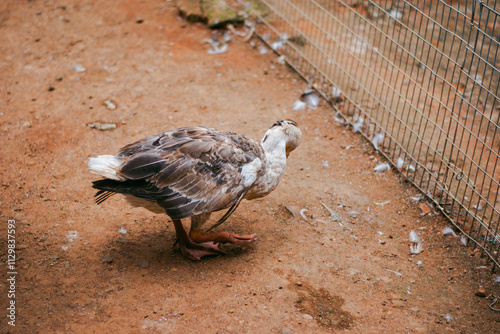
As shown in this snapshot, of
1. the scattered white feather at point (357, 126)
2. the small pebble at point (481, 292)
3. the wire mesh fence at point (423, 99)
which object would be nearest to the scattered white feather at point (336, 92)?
the wire mesh fence at point (423, 99)

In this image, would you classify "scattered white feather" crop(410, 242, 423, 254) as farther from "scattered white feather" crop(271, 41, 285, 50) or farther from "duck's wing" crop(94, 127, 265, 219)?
"scattered white feather" crop(271, 41, 285, 50)

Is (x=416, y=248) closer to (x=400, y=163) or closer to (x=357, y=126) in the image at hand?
(x=400, y=163)

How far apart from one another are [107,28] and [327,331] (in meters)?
6.75

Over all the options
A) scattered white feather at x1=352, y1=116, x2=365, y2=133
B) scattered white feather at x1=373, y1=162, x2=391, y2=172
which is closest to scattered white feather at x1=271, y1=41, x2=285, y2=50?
scattered white feather at x1=352, y1=116, x2=365, y2=133

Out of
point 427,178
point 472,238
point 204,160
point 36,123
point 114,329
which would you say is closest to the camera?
point 114,329

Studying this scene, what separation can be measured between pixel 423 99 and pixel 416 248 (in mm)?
2978

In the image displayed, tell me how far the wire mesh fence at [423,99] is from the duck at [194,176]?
1993 millimetres

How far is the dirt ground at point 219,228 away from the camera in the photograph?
12.2 ft

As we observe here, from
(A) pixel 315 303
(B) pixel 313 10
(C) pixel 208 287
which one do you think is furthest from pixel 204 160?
(B) pixel 313 10

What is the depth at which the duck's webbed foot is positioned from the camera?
→ 14.2ft

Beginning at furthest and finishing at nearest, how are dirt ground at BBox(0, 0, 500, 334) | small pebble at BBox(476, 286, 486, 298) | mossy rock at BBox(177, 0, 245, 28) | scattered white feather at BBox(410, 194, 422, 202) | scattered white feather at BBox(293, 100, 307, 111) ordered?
mossy rock at BBox(177, 0, 245, 28) → scattered white feather at BBox(293, 100, 307, 111) → scattered white feather at BBox(410, 194, 422, 202) → small pebble at BBox(476, 286, 486, 298) → dirt ground at BBox(0, 0, 500, 334)

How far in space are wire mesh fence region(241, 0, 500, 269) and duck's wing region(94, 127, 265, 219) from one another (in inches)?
83.7

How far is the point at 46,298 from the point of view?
12.2 feet

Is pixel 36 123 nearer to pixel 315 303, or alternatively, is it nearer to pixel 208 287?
pixel 208 287
